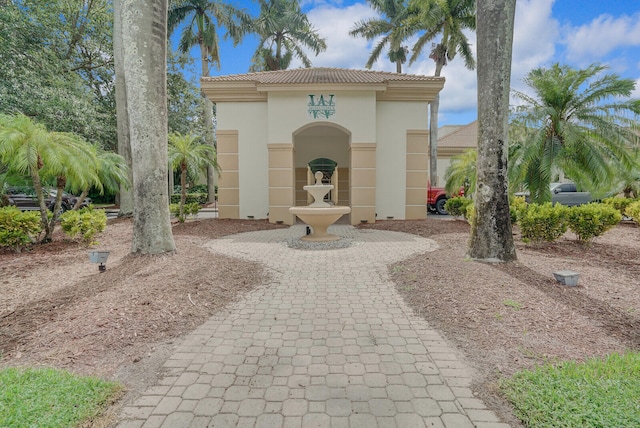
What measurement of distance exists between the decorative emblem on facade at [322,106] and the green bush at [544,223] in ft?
26.8

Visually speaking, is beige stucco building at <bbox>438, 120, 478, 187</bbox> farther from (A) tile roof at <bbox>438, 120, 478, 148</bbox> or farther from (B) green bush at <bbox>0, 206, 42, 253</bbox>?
(B) green bush at <bbox>0, 206, 42, 253</bbox>

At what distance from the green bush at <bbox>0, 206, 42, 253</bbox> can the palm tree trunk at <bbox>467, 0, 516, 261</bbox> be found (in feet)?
34.3

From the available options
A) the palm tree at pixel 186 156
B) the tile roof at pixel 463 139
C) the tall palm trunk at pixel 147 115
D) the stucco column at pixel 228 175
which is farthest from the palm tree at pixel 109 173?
the tile roof at pixel 463 139

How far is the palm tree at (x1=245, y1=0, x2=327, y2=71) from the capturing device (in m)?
25.9

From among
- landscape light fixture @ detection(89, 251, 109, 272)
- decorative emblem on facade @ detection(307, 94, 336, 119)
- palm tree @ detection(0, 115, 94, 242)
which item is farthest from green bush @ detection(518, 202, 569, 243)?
palm tree @ detection(0, 115, 94, 242)

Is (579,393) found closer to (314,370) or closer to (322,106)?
Answer: (314,370)

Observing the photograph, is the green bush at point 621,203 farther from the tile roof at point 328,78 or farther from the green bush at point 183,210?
the green bush at point 183,210

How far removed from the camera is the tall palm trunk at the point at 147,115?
663cm

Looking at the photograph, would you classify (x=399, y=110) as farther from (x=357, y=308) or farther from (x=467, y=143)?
(x=467, y=143)

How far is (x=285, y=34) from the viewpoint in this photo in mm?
26812

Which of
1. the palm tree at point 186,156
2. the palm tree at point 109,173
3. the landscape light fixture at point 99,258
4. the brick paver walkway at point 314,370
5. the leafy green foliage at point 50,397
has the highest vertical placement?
the palm tree at point 186,156

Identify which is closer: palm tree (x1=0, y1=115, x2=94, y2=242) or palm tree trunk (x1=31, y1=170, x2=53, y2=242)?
palm tree (x1=0, y1=115, x2=94, y2=242)

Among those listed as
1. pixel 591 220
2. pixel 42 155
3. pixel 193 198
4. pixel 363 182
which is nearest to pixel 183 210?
pixel 42 155

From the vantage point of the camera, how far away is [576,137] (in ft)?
30.8
